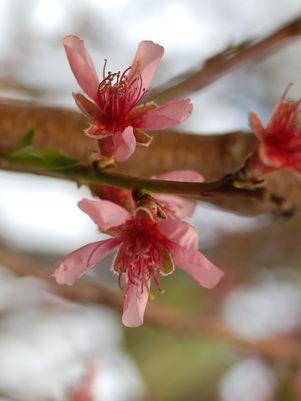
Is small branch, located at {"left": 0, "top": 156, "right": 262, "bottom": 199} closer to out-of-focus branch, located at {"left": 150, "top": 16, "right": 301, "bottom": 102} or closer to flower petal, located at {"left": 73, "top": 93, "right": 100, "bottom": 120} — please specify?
flower petal, located at {"left": 73, "top": 93, "right": 100, "bottom": 120}

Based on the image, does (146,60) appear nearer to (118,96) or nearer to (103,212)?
(118,96)

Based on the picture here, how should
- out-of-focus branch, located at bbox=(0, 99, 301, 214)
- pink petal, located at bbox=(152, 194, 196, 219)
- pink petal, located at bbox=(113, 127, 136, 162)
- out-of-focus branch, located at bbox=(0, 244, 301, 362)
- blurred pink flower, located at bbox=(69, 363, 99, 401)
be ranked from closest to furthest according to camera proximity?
pink petal, located at bbox=(113, 127, 136, 162) < pink petal, located at bbox=(152, 194, 196, 219) < out-of-focus branch, located at bbox=(0, 99, 301, 214) < blurred pink flower, located at bbox=(69, 363, 99, 401) < out-of-focus branch, located at bbox=(0, 244, 301, 362)

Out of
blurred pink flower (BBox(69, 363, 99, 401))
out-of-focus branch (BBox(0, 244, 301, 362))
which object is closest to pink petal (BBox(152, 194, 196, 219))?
blurred pink flower (BBox(69, 363, 99, 401))

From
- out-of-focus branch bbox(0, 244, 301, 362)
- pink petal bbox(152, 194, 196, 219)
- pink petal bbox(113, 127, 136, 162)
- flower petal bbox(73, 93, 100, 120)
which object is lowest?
out-of-focus branch bbox(0, 244, 301, 362)

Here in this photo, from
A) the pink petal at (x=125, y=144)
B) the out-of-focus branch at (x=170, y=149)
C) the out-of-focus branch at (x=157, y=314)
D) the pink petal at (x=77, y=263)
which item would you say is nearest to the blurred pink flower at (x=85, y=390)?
the out-of-focus branch at (x=157, y=314)

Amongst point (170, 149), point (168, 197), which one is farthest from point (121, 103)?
point (170, 149)

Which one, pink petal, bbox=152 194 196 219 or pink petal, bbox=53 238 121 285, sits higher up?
pink petal, bbox=152 194 196 219
